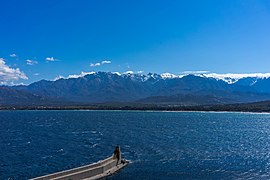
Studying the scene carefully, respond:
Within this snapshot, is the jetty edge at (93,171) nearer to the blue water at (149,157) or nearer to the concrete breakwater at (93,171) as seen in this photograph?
A: the concrete breakwater at (93,171)

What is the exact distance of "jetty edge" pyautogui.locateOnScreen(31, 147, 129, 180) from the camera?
45.1 metres

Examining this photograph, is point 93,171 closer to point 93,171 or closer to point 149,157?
point 93,171

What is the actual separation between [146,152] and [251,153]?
881 inches

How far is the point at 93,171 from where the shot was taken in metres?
A: 51.8

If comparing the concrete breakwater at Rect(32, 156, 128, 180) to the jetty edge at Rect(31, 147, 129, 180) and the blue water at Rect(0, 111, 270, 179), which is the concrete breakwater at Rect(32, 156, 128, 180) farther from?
the blue water at Rect(0, 111, 270, 179)

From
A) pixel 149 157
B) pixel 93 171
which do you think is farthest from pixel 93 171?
pixel 149 157

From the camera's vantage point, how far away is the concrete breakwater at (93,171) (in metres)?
45.1

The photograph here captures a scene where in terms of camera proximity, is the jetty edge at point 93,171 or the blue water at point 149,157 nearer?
the jetty edge at point 93,171

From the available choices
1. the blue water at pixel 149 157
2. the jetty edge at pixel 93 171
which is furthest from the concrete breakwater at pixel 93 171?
the blue water at pixel 149 157

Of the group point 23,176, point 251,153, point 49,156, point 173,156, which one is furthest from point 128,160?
point 251,153

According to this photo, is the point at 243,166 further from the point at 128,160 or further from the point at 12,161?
the point at 12,161

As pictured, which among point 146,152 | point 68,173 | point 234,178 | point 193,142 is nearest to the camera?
point 68,173

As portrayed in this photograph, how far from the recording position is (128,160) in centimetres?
6575

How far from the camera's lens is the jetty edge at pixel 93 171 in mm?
45094
